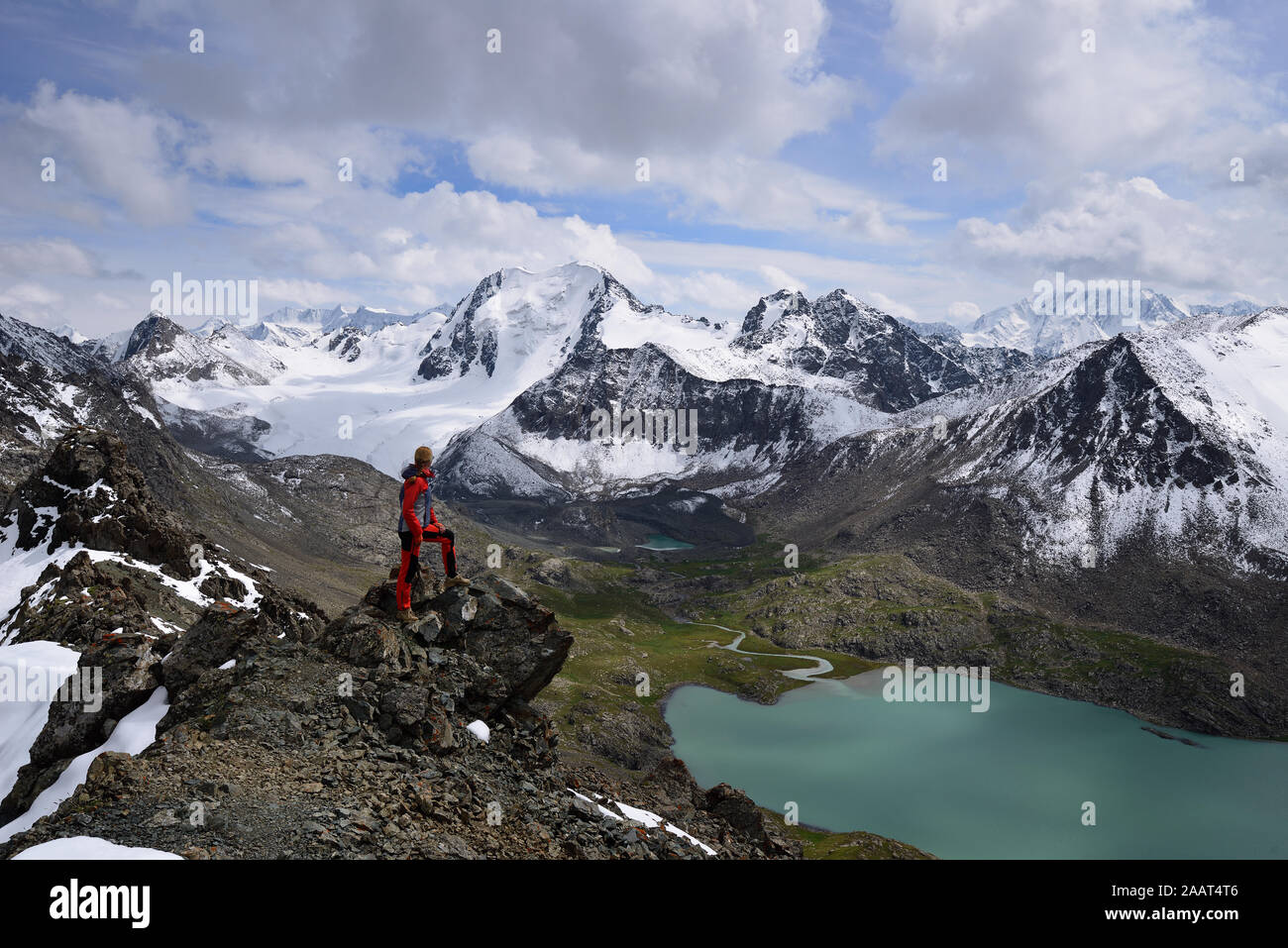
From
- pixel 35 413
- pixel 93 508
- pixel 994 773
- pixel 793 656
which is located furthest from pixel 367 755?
pixel 35 413

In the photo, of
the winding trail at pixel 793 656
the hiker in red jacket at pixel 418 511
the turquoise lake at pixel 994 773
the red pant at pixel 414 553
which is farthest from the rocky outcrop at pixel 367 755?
the winding trail at pixel 793 656

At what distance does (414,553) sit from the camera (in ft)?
78.9

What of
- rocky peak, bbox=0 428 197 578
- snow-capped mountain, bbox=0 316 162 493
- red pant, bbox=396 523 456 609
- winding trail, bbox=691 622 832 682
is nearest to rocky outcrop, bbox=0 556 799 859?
red pant, bbox=396 523 456 609

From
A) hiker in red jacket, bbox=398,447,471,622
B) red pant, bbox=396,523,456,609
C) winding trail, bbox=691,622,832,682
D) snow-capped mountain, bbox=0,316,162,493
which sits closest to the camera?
hiker in red jacket, bbox=398,447,471,622

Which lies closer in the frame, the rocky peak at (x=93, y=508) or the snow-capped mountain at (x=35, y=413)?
the rocky peak at (x=93, y=508)

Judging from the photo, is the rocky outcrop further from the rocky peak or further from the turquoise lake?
the turquoise lake

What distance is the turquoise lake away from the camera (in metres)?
91.9

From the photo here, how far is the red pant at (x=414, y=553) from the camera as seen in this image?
22.3 meters

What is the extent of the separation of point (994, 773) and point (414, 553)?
373ft

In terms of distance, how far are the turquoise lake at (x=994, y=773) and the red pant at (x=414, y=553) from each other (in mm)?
78188

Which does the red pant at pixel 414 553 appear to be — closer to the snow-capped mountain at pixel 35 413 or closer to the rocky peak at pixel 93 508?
the rocky peak at pixel 93 508

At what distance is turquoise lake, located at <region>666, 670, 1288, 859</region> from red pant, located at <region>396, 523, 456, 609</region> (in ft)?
257

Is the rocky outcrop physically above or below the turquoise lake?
above

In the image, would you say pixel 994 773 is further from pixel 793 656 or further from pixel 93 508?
pixel 93 508
